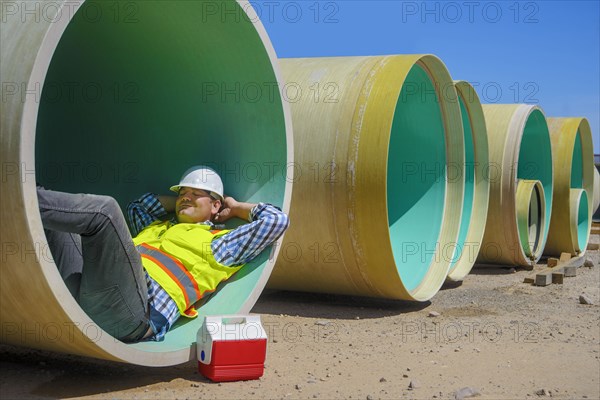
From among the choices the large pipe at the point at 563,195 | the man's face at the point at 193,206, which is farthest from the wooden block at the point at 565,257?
the man's face at the point at 193,206

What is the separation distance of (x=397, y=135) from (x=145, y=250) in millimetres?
3354

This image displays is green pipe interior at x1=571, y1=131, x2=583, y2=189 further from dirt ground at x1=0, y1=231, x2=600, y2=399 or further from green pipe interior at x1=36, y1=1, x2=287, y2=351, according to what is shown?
green pipe interior at x1=36, y1=1, x2=287, y2=351

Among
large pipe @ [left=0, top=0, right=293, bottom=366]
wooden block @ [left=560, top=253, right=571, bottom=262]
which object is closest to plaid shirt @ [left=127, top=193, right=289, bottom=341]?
large pipe @ [left=0, top=0, right=293, bottom=366]

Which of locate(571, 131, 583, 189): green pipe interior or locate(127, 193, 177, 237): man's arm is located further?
locate(571, 131, 583, 189): green pipe interior

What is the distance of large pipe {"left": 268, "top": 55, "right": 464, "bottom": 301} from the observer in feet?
17.6

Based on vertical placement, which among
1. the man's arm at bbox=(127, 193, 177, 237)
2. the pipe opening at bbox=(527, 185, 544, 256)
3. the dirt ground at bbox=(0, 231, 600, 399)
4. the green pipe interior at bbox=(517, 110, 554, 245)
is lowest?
the dirt ground at bbox=(0, 231, 600, 399)

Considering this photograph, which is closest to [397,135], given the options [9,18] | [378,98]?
[378,98]

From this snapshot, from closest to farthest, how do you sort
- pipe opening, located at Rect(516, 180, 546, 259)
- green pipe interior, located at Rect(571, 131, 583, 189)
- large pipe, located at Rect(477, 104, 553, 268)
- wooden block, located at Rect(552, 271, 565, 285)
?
wooden block, located at Rect(552, 271, 565, 285)
large pipe, located at Rect(477, 104, 553, 268)
pipe opening, located at Rect(516, 180, 546, 259)
green pipe interior, located at Rect(571, 131, 583, 189)

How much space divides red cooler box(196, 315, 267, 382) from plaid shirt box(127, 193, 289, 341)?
8.5 inches

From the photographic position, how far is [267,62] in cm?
439

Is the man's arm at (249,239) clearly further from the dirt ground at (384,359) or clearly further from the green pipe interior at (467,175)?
the green pipe interior at (467,175)

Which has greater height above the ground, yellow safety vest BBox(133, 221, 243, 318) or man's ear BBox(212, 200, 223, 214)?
man's ear BBox(212, 200, 223, 214)

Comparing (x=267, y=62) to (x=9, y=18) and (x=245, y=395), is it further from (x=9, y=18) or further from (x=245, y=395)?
(x=245, y=395)

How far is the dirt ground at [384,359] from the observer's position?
3.67m
